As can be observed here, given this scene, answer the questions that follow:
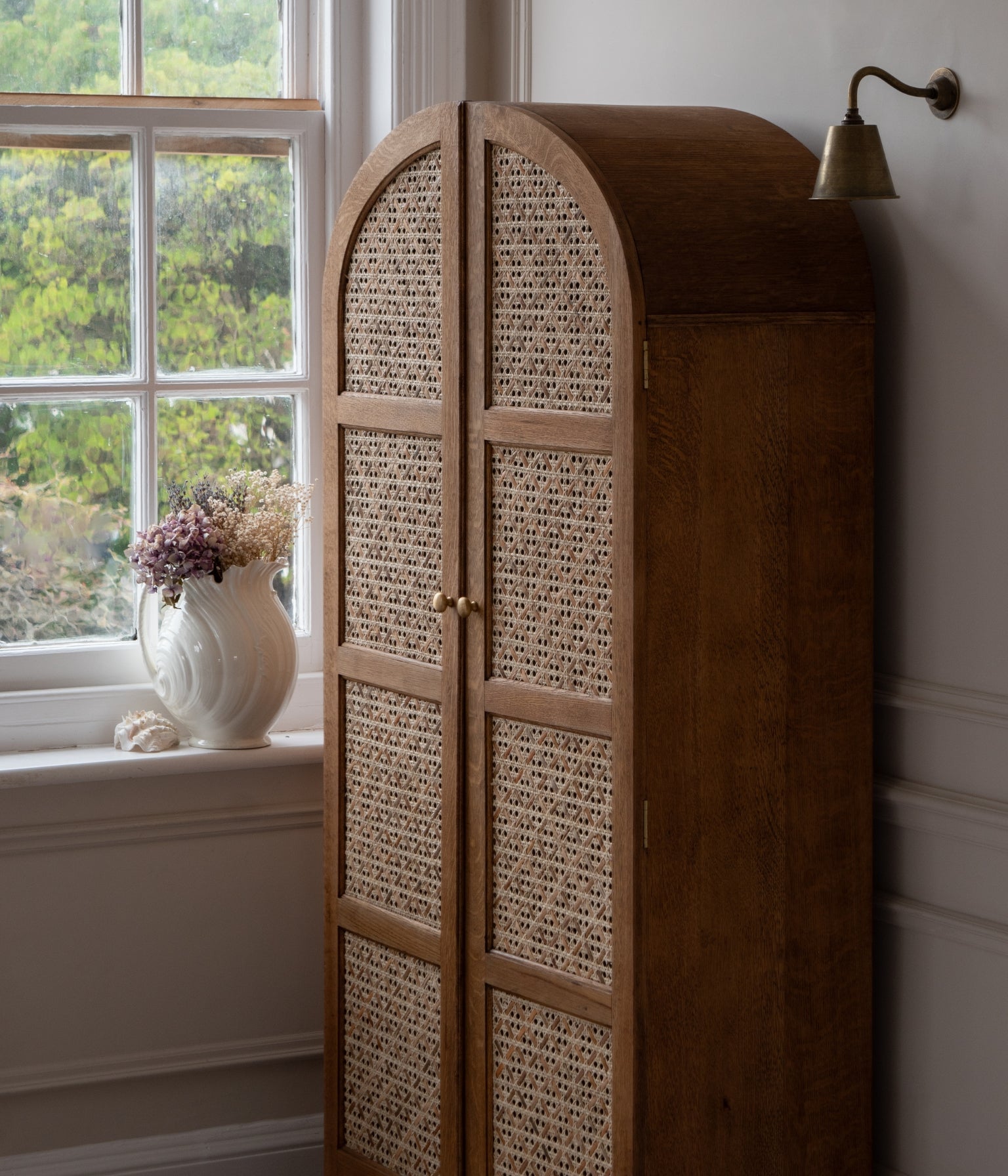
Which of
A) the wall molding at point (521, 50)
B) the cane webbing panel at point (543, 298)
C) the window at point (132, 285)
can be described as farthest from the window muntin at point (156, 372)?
the cane webbing panel at point (543, 298)

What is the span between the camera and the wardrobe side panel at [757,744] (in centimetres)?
195

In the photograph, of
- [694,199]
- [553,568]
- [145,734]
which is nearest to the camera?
[694,199]

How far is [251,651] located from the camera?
2.75 meters

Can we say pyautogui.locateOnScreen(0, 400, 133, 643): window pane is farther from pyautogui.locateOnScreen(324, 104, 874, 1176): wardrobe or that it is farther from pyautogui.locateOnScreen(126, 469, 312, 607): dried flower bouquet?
pyautogui.locateOnScreen(324, 104, 874, 1176): wardrobe

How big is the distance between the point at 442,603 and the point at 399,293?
0.50m

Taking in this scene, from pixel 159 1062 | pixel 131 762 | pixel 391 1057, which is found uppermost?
pixel 131 762

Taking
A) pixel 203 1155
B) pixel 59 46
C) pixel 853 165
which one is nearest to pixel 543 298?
pixel 853 165

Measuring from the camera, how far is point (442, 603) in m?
2.22

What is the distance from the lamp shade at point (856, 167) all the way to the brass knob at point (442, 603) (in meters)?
0.80

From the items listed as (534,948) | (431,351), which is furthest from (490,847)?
(431,351)

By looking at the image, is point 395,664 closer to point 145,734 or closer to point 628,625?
point 628,625

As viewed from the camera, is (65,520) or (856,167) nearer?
(856,167)

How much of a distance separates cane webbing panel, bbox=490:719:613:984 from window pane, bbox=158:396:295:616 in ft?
3.42

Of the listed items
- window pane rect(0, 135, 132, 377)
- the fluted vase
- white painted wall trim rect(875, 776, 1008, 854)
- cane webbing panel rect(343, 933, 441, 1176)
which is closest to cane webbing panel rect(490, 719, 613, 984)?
cane webbing panel rect(343, 933, 441, 1176)
